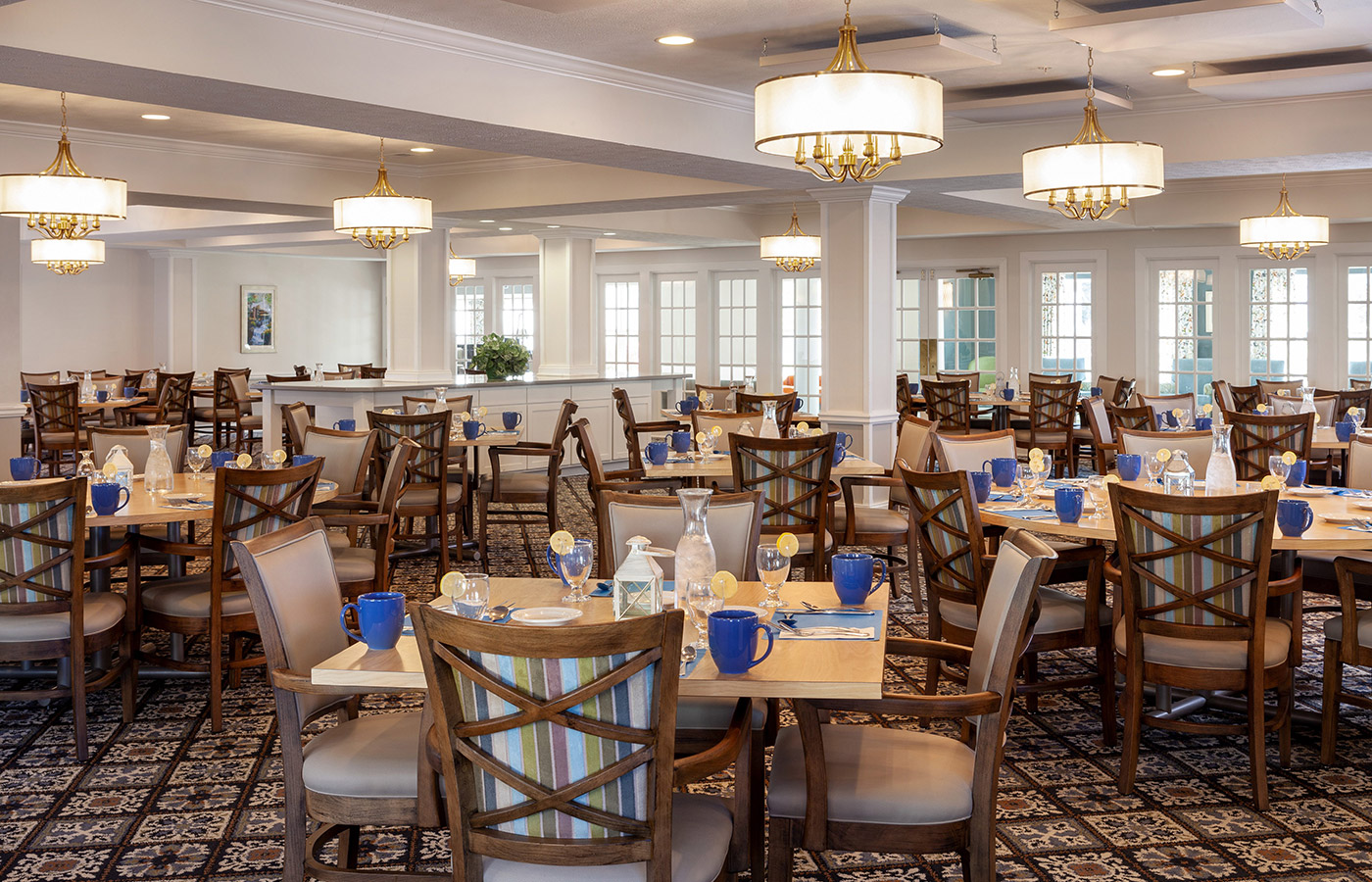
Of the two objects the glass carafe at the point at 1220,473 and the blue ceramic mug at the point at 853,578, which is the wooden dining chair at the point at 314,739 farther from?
the glass carafe at the point at 1220,473

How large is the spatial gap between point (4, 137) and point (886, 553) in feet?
20.9

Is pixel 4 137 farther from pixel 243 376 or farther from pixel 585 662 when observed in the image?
pixel 585 662

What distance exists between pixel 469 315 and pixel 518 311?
99 cm

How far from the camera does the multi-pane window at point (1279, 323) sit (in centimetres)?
1211

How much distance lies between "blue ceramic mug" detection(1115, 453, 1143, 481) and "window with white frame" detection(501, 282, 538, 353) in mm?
12780

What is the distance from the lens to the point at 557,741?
1939mm

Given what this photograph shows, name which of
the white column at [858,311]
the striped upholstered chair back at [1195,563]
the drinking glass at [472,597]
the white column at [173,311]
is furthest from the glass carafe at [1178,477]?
the white column at [173,311]

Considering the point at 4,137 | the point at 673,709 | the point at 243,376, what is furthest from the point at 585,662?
the point at 243,376

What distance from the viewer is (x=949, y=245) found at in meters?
13.9

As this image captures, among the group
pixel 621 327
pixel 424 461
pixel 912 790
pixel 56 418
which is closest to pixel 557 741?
pixel 912 790

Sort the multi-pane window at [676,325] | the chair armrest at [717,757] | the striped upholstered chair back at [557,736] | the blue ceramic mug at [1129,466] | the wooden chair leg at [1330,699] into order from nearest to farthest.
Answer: the striped upholstered chair back at [557,736] → the chair armrest at [717,757] → the wooden chair leg at [1330,699] → the blue ceramic mug at [1129,466] → the multi-pane window at [676,325]

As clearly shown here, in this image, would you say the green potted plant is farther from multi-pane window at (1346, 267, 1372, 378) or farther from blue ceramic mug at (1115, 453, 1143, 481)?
multi-pane window at (1346, 267, 1372, 378)

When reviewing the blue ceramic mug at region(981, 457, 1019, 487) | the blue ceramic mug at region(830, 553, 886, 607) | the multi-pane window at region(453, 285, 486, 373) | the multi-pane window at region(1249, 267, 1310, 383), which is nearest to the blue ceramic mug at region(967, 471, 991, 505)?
the blue ceramic mug at region(981, 457, 1019, 487)

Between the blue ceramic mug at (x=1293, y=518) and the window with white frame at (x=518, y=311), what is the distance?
13.9m
